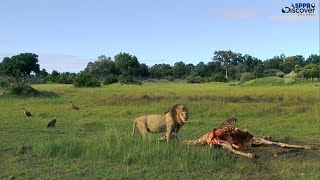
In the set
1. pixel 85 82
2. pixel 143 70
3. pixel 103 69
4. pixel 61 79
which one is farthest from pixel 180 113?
pixel 143 70

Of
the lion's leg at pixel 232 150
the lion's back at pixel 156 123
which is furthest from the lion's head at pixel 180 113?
the lion's leg at pixel 232 150

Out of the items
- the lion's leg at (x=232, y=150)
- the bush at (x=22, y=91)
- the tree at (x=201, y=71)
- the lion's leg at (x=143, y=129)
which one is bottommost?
the lion's leg at (x=232, y=150)

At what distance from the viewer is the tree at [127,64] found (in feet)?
264

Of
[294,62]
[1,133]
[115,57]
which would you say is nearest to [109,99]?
[1,133]

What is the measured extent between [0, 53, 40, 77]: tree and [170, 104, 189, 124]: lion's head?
210ft

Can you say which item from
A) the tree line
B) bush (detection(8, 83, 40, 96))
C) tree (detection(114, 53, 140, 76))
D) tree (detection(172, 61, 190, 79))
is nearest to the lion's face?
bush (detection(8, 83, 40, 96))

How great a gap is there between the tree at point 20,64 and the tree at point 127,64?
49.7ft

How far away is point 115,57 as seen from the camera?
8325 centimetres

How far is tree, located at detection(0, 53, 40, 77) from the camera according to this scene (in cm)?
7138

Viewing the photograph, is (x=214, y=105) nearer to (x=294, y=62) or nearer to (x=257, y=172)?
(x=257, y=172)

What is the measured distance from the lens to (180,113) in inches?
371

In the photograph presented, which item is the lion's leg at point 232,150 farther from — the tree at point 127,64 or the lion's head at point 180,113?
the tree at point 127,64

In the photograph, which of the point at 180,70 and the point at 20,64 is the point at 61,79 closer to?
the point at 20,64

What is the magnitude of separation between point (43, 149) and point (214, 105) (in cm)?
1272
